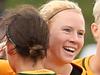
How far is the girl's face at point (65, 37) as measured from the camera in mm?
3410

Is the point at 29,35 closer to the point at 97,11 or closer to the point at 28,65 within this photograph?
the point at 28,65

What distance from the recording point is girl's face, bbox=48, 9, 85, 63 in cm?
341

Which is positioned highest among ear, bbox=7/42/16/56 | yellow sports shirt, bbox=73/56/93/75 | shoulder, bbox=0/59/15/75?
ear, bbox=7/42/16/56

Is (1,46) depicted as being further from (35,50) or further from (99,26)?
(99,26)

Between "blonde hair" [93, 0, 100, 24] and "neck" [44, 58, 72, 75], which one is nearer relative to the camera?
"neck" [44, 58, 72, 75]

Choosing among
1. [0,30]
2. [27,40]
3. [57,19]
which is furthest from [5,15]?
[57,19]

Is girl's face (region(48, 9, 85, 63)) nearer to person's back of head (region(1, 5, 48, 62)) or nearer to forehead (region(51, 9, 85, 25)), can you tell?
forehead (region(51, 9, 85, 25))

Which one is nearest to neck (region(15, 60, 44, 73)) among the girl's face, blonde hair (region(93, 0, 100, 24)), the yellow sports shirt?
the girl's face

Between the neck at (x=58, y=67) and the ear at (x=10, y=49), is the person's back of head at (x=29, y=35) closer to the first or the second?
the ear at (x=10, y=49)

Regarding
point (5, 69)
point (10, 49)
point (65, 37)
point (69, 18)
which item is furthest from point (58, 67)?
point (10, 49)

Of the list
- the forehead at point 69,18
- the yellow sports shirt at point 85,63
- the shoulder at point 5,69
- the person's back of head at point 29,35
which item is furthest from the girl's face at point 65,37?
the person's back of head at point 29,35

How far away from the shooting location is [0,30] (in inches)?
118

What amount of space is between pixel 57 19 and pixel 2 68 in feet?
1.81

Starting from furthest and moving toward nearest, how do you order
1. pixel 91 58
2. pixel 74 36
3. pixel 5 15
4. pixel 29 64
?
pixel 91 58, pixel 74 36, pixel 5 15, pixel 29 64
